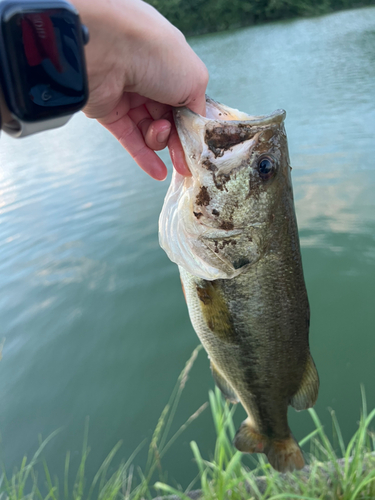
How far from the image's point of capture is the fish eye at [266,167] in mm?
1473

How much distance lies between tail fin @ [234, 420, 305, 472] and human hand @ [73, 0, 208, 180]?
1.53 meters

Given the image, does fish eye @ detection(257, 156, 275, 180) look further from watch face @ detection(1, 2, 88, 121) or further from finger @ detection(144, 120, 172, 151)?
watch face @ detection(1, 2, 88, 121)

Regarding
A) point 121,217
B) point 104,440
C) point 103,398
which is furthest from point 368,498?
point 121,217

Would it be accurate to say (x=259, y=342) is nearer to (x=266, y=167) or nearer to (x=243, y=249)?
(x=243, y=249)

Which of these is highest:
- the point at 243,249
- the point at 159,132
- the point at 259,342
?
the point at 159,132

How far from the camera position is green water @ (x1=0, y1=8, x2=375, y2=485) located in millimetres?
3045

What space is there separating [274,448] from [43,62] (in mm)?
2106

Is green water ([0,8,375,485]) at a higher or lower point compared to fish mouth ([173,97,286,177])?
lower

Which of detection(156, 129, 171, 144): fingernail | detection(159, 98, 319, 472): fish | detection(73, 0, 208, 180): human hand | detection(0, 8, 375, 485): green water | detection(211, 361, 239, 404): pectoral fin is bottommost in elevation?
detection(0, 8, 375, 485): green water

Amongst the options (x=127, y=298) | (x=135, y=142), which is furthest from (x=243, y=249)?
(x=127, y=298)

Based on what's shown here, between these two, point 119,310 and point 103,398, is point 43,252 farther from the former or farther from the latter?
point 103,398

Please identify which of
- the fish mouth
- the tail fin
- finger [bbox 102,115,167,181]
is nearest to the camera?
the fish mouth

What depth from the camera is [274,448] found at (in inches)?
76.9

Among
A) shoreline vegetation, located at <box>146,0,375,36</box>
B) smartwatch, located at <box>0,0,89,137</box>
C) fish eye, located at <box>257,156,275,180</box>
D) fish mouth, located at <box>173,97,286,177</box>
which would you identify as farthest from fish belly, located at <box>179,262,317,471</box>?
shoreline vegetation, located at <box>146,0,375,36</box>
